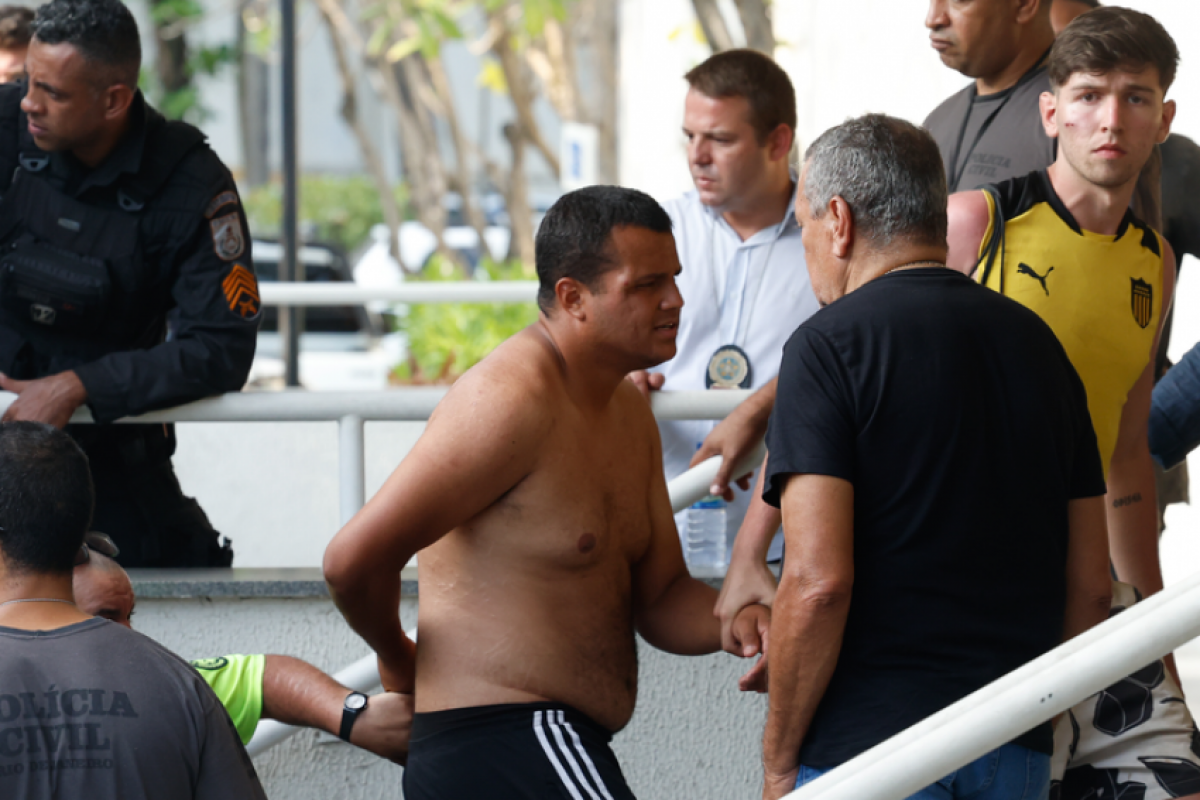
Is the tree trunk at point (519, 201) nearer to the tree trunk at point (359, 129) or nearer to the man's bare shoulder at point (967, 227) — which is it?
the tree trunk at point (359, 129)

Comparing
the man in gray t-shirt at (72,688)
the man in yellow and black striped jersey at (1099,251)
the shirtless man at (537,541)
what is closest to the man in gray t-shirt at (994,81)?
Result: the man in yellow and black striped jersey at (1099,251)

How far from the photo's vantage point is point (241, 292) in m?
3.32

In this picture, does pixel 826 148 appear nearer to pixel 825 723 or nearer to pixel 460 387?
pixel 460 387

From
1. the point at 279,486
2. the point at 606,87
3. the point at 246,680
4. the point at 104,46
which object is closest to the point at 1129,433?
the point at 246,680

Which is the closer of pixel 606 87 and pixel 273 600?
pixel 273 600

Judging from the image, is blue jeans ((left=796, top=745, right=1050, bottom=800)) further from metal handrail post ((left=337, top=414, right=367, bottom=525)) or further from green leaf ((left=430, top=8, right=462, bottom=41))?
green leaf ((left=430, top=8, right=462, bottom=41))

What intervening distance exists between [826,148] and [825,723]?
862 mm

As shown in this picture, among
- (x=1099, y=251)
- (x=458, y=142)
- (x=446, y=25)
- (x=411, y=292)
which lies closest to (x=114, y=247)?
(x=411, y=292)

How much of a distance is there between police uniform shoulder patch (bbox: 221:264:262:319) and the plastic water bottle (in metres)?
1.20

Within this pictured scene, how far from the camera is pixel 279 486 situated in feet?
18.7

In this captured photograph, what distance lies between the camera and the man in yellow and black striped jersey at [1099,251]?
2.43 metres

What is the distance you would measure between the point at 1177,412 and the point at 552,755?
137 centimetres

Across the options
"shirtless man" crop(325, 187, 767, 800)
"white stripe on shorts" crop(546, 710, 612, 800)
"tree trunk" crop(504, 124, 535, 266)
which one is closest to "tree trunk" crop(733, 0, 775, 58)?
"shirtless man" crop(325, 187, 767, 800)

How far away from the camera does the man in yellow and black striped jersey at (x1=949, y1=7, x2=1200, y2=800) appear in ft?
7.96
